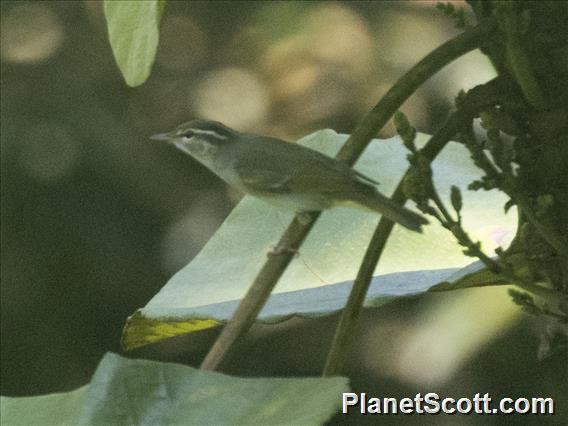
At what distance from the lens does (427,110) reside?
3195 millimetres

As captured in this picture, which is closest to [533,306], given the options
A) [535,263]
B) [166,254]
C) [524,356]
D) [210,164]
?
[535,263]

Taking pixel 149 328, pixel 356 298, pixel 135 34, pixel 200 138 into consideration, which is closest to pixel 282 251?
pixel 356 298

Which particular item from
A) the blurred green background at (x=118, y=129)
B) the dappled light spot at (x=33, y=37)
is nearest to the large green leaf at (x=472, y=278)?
the blurred green background at (x=118, y=129)

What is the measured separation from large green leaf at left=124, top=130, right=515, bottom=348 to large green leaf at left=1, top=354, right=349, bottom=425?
25cm

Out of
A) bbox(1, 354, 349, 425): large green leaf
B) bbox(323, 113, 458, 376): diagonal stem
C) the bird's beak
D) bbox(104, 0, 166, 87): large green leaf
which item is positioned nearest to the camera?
bbox(1, 354, 349, 425): large green leaf

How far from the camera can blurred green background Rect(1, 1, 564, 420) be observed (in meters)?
3.22

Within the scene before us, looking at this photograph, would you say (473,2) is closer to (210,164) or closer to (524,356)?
(210,164)

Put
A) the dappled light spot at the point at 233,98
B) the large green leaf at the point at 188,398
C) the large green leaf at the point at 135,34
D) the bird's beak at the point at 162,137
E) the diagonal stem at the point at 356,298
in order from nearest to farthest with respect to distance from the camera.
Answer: the large green leaf at the point at 188,398
the diagonal stem at the point at 356,298
the large green leaf at the point at 135,34
the bird's beak at the point at 162,137
the dappled light spot at the point at 233,98

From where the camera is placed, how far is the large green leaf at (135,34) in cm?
104

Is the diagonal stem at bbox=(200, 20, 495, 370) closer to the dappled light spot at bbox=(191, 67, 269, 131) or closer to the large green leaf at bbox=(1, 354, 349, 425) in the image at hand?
the large green leaf at bbox=(1, 354, 349, 425)

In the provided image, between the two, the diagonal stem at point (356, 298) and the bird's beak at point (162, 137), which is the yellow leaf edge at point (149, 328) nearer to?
the bird's beak at point (162, 137)

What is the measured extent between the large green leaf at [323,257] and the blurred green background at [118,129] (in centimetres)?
164

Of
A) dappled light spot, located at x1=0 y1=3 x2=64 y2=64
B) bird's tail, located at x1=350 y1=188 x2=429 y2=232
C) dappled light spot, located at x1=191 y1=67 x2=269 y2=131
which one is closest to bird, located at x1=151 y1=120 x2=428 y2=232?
bird's tail, located at x1=350 y1=188 x2=429 y2=232

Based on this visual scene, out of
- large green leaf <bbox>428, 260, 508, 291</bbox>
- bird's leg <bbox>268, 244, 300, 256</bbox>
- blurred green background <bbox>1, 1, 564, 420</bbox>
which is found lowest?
blurred green background <bbox>1, 1, 564, 420</bbox>
